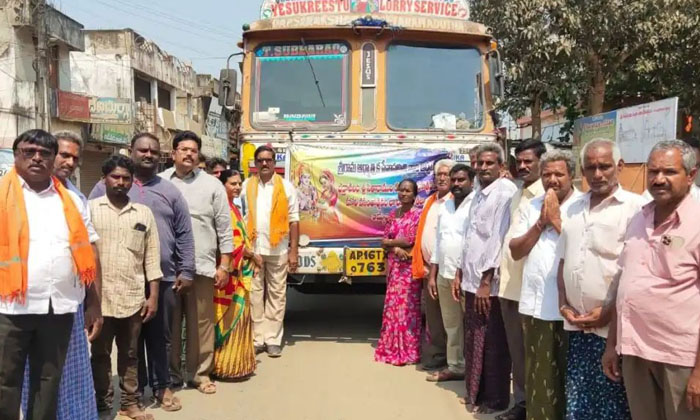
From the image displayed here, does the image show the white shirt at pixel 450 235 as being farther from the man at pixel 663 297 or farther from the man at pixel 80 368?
the man at pixel 80 368

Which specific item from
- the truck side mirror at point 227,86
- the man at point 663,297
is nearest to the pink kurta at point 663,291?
the man at point 663,297

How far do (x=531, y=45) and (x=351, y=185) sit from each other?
5388 millimetres

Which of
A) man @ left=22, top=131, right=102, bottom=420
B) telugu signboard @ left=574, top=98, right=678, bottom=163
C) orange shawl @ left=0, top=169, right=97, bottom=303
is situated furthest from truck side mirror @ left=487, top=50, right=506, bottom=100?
orange shawl @ left=0, top=169, right=97, bottom=303

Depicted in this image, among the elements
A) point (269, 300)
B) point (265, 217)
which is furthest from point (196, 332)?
point (265, 217)

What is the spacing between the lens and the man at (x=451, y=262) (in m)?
4.62

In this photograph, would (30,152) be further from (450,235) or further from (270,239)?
(450,235)

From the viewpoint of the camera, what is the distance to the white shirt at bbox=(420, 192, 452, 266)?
5043mm

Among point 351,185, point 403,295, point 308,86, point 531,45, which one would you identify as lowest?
point 403,295

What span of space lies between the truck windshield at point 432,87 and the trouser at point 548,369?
3.07 meters

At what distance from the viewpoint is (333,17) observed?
599 centimetres

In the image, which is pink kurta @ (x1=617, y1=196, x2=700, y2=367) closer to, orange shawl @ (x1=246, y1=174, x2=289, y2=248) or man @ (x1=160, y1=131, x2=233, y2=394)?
man @ (x1=160, y1=131, x2=233, y2=394)

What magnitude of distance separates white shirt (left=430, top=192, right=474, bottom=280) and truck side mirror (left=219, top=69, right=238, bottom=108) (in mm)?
2739

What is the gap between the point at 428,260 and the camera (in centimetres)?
508

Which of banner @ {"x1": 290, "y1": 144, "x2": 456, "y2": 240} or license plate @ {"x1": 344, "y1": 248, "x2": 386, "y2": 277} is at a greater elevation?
banner @ {"x1": 290, "y1": 144, "x2": 456, "y2": 240}
